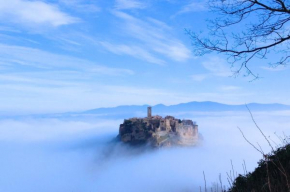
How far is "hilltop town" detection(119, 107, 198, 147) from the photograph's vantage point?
131875 millimetres

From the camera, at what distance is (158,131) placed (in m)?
134

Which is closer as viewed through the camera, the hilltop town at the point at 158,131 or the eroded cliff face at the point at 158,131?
the eroded cliff face at the point at 158,131

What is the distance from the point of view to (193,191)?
4710 inches

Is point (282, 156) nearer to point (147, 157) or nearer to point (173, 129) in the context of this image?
point (173, 129)

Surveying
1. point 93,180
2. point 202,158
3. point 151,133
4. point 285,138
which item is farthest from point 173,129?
point 285,138

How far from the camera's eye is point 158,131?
438 ft

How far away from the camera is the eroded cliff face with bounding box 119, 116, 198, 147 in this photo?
132 m

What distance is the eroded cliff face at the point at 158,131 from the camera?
432ft

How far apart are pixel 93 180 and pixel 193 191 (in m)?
91.5

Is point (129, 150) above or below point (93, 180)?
above

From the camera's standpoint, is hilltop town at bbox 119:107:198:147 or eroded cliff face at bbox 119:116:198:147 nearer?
eroded cliff face at bbox 119:116:198:147

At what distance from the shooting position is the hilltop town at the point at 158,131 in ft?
433

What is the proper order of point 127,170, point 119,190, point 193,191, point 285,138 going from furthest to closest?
point 127,170 < point 119,190 < point 193,191 < point 285,138

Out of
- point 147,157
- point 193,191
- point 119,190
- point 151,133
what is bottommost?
point 119,190
